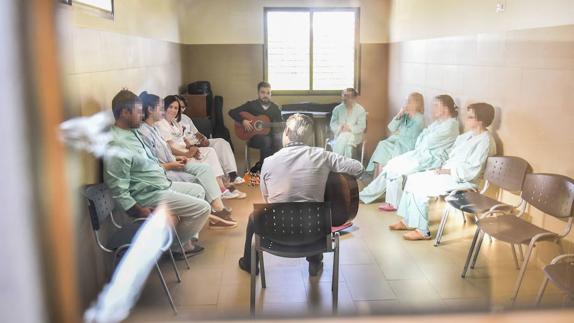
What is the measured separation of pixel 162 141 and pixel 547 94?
133cm

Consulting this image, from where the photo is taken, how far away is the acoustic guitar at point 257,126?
5.96 ft

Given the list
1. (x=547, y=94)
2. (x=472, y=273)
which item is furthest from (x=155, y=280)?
(x=547, y=94)

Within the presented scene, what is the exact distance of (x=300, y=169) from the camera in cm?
151

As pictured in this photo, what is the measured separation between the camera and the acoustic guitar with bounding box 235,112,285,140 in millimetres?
1815

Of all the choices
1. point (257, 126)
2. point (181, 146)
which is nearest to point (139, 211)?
point (181, 146)

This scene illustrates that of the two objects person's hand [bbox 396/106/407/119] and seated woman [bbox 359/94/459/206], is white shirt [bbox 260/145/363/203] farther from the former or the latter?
person's hand [bbox 396/106/407/119]

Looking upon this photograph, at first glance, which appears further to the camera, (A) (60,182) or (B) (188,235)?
(B) (188,235)

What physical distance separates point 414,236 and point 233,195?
Result: 0.79 meters

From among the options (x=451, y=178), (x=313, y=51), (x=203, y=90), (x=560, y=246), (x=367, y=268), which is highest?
(x=313, y=51)

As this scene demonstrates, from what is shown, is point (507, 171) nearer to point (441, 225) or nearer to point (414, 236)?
point (441, 225)

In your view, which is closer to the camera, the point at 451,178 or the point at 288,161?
the point at 288,161

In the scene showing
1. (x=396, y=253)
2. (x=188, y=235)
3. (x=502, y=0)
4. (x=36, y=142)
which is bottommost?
(x=396, y=253)

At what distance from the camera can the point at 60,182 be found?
0.47 meters

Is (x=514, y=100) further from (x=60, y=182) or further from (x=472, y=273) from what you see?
(x=60, y=182)
